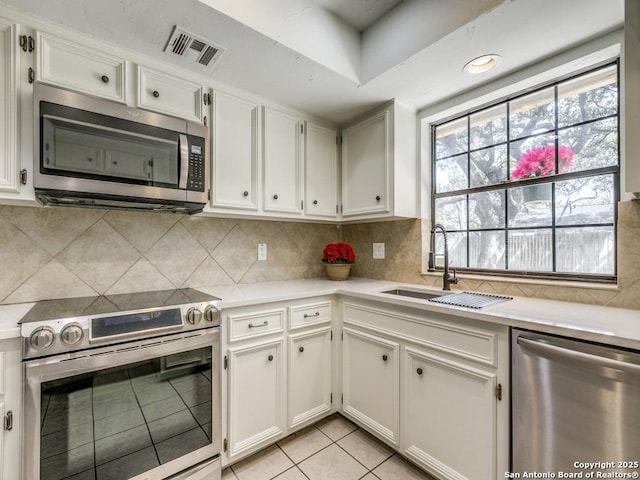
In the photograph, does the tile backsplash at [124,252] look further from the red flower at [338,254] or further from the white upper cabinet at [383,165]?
the white upper cabinet at [383,165]

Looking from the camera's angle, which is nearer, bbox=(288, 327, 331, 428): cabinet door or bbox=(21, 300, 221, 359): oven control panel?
bbox=(21, 300, 221, 359): oven control panel

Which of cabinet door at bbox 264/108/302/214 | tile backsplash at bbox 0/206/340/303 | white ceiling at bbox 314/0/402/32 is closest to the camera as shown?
tile backsplash at bbox 0/206/340/303

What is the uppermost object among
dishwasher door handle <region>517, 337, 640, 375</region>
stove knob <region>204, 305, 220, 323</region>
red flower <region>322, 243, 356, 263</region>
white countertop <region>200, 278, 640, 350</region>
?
red flower <region>322, 243, 356, 263</region>

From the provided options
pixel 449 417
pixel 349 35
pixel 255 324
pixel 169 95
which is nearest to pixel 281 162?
pixel 169 95

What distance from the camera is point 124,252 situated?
1.77m

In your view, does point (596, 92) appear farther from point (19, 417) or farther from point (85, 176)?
point (19, 417)

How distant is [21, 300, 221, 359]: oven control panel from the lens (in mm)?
1088

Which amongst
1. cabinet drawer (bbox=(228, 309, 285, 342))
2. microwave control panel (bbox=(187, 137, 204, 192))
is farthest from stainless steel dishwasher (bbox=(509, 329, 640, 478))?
microwave control panel (bbox=(187, 137, 204, 192))

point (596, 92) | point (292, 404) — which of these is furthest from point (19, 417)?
point (596, 92)

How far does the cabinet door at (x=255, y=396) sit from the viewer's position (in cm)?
159

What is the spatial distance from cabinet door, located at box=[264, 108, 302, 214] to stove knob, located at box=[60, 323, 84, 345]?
1205 mm

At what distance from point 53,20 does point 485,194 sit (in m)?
2.57

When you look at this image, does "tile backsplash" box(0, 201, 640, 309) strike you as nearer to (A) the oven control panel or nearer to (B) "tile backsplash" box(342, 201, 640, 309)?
(B) "tile backsplash" box(342, 201, 640, 309)

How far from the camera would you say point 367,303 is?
1846 millimetres
